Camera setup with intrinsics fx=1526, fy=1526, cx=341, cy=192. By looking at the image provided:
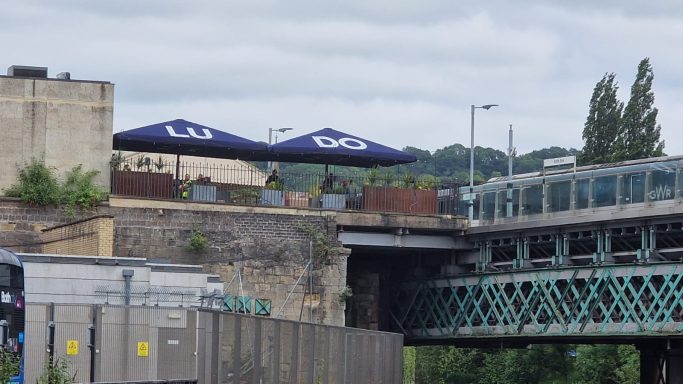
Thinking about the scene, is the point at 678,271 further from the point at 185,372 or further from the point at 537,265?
the point at 185,372

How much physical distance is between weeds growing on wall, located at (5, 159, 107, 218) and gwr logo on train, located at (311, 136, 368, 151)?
361 inches

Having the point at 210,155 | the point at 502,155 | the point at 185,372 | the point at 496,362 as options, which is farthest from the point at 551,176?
the point at 502,155

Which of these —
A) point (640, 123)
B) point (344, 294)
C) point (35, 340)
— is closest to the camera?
point (35, 340)

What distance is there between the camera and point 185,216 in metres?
58.9

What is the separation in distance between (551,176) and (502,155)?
135530 millimetres

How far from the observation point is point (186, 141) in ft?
194

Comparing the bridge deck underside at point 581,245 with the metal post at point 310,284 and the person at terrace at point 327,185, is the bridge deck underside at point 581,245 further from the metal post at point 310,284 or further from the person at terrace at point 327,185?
the metal post at point 310,284

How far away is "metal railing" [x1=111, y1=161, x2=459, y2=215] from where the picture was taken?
A: 60531mm

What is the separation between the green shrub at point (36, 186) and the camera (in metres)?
57.5

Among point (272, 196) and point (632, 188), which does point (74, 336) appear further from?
point (272, 196)

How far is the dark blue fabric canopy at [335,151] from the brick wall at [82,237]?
31.8ft


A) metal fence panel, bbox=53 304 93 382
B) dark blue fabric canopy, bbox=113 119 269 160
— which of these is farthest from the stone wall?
metal fence panel, bbox=53 304 93 382

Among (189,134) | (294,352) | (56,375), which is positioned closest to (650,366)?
(189,134)

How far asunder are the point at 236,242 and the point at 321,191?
522 centimetres
